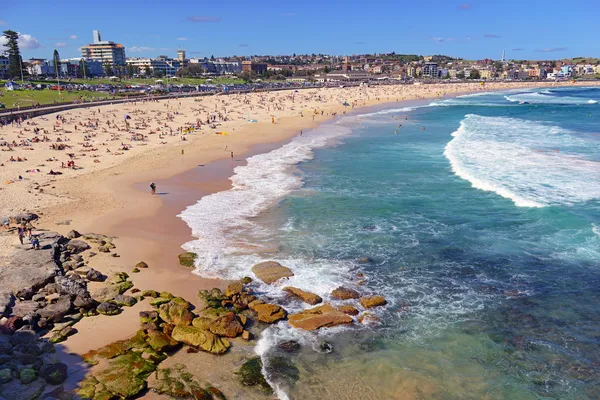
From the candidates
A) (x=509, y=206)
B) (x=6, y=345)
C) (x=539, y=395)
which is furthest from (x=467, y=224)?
(x=6, y=345)

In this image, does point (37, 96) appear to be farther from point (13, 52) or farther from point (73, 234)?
point (73, 234)

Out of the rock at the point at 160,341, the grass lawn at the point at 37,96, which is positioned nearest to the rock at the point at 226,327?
the rock at the point at 160,341

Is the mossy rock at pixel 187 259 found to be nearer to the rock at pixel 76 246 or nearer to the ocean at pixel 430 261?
the ocean at pixel 430 261

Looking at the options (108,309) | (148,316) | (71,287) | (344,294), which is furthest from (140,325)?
(344,294)

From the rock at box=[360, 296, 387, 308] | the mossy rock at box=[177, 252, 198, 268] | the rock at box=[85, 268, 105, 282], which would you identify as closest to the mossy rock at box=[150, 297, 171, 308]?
the rock at box=[85, 268, 105, 282]

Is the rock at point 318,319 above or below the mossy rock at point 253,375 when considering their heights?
above

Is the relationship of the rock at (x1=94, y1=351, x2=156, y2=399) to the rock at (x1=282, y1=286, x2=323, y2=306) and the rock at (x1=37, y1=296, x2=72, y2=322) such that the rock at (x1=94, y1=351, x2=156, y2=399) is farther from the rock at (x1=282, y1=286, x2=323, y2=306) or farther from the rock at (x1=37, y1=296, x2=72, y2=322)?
the rock at (x1=282, y1=286, x2=323, y2=306)
